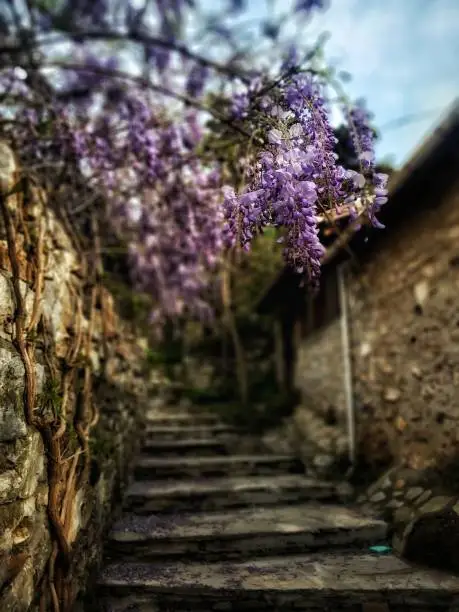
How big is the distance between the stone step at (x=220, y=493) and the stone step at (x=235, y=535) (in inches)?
8.3

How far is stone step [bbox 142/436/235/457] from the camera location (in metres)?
5.03

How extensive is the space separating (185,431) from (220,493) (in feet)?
6.33

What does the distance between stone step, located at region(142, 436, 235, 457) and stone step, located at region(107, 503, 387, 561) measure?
5.33 ft

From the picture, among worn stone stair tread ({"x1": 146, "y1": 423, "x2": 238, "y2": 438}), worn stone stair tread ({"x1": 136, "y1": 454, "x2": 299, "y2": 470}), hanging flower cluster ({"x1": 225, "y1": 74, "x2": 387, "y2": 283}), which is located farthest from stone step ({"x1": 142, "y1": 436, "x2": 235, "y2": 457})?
hanging flower cluster ({"x1": 225, "y1": 74, "x2": 387, "y2": 283})

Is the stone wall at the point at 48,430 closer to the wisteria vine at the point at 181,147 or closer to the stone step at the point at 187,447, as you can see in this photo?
the wisteria vine at the point at 181,147

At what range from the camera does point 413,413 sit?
142 inches

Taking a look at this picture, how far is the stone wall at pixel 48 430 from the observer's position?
181 centimetres

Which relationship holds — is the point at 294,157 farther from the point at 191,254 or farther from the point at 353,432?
the point at 191,254

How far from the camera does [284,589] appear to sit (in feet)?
8.00

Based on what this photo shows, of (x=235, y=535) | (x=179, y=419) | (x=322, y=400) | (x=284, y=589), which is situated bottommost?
(x=284, y=589)

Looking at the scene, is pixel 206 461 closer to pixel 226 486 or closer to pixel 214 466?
pixel 214 466

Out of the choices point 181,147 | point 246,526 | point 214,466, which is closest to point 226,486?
point 214,466

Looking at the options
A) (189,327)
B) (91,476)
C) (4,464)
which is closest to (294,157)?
(4,464)

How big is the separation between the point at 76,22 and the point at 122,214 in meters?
1.95
